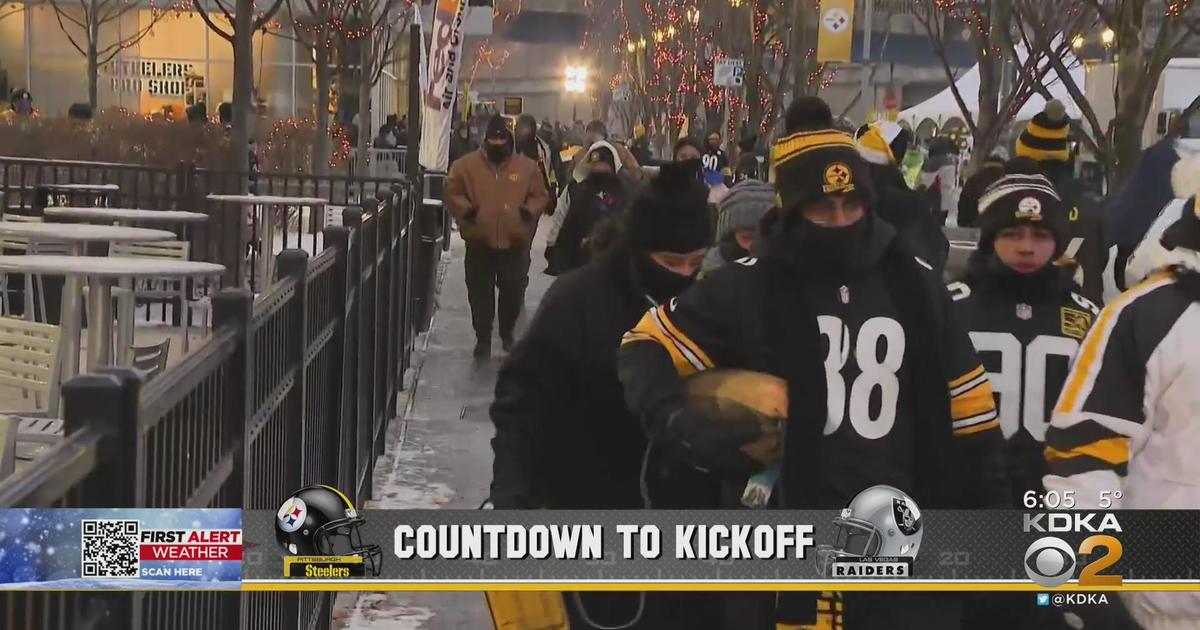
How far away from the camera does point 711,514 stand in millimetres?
4082

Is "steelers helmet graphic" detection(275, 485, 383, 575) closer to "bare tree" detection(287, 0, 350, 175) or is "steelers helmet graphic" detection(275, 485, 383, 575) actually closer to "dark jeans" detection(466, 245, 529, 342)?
"dark jeans" detection(466, 245, 529, 342)

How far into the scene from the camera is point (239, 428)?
370 centimetres

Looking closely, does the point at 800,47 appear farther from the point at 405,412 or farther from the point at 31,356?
the point at 31,356

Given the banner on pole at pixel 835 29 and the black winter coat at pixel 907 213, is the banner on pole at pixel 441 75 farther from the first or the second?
the banner on pole at pixel 835 29

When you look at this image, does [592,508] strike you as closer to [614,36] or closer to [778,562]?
[778,562]

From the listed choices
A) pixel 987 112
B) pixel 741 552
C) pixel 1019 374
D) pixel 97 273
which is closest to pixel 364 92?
pixel 987 112

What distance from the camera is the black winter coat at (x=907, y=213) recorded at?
5.70 metres

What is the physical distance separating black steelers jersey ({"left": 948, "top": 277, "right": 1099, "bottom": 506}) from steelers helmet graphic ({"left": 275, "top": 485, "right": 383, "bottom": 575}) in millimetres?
1637

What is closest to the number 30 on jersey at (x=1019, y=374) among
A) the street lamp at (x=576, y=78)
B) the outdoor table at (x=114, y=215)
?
the outdoor table at (x=114, y=215)

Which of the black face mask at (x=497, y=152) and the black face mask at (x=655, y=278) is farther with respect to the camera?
the black face mask at (x=497, y=152)

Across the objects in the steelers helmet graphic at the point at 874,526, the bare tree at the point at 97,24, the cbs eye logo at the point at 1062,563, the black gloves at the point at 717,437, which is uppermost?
the bare tree at the point at 97,24

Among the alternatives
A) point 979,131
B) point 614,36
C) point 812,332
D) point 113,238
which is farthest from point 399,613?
point 614,36

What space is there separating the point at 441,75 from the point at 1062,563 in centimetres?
976

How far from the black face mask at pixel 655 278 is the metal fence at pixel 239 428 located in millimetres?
932
